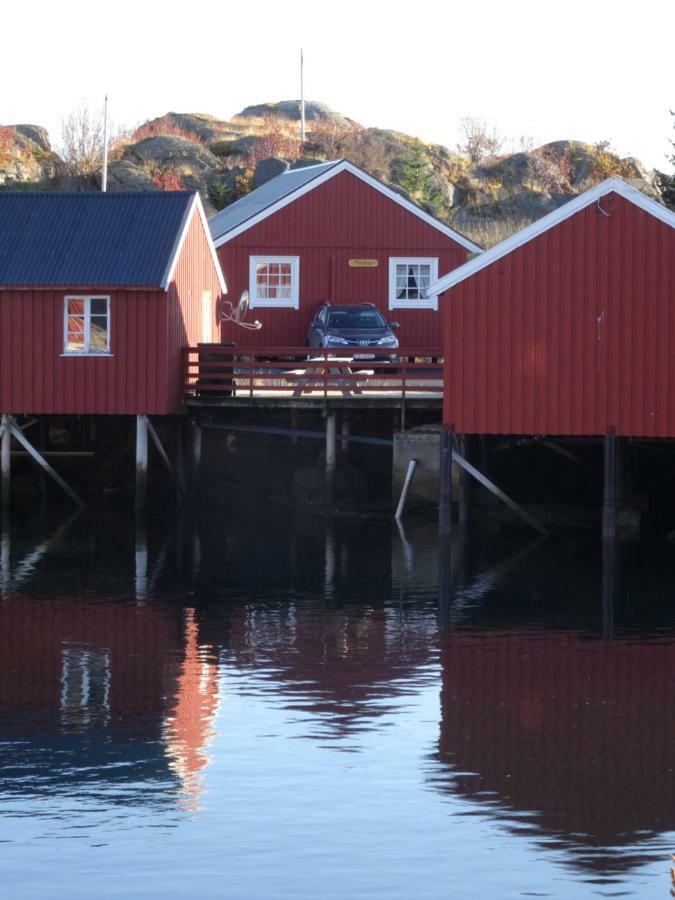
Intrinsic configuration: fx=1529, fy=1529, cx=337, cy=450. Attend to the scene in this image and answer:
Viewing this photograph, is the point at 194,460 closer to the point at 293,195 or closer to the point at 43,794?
the point at 293,195

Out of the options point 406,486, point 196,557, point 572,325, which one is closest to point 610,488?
point 572,325

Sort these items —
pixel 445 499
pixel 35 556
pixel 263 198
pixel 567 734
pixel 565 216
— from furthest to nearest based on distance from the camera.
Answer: pixel 263 198, pixel 445 499, pixel 35 556, pixel 565 216, pixel 567 734

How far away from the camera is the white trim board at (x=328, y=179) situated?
1507 inches

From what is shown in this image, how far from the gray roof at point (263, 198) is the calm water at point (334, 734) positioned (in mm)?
16327

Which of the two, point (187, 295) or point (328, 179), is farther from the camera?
point (328, 179)

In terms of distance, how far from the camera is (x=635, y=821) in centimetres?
1208

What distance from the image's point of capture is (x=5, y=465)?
3098 cm

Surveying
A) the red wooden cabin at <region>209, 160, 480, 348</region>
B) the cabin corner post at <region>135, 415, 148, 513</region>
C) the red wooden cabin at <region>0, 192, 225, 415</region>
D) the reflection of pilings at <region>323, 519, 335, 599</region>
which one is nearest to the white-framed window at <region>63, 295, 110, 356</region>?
the red wooden cabin at <region>0, 192, 225, 415</region>

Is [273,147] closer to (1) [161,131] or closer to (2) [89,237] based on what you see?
(1) [161,131]

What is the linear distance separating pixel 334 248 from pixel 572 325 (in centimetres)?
1390

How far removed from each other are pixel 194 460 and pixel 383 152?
35.4 metres

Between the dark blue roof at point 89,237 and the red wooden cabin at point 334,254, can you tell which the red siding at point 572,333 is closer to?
the dark blue roof at point 89,237

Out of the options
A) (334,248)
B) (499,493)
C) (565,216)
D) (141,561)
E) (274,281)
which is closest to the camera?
(141,561)

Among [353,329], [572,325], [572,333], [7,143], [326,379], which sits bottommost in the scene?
[326,379]
